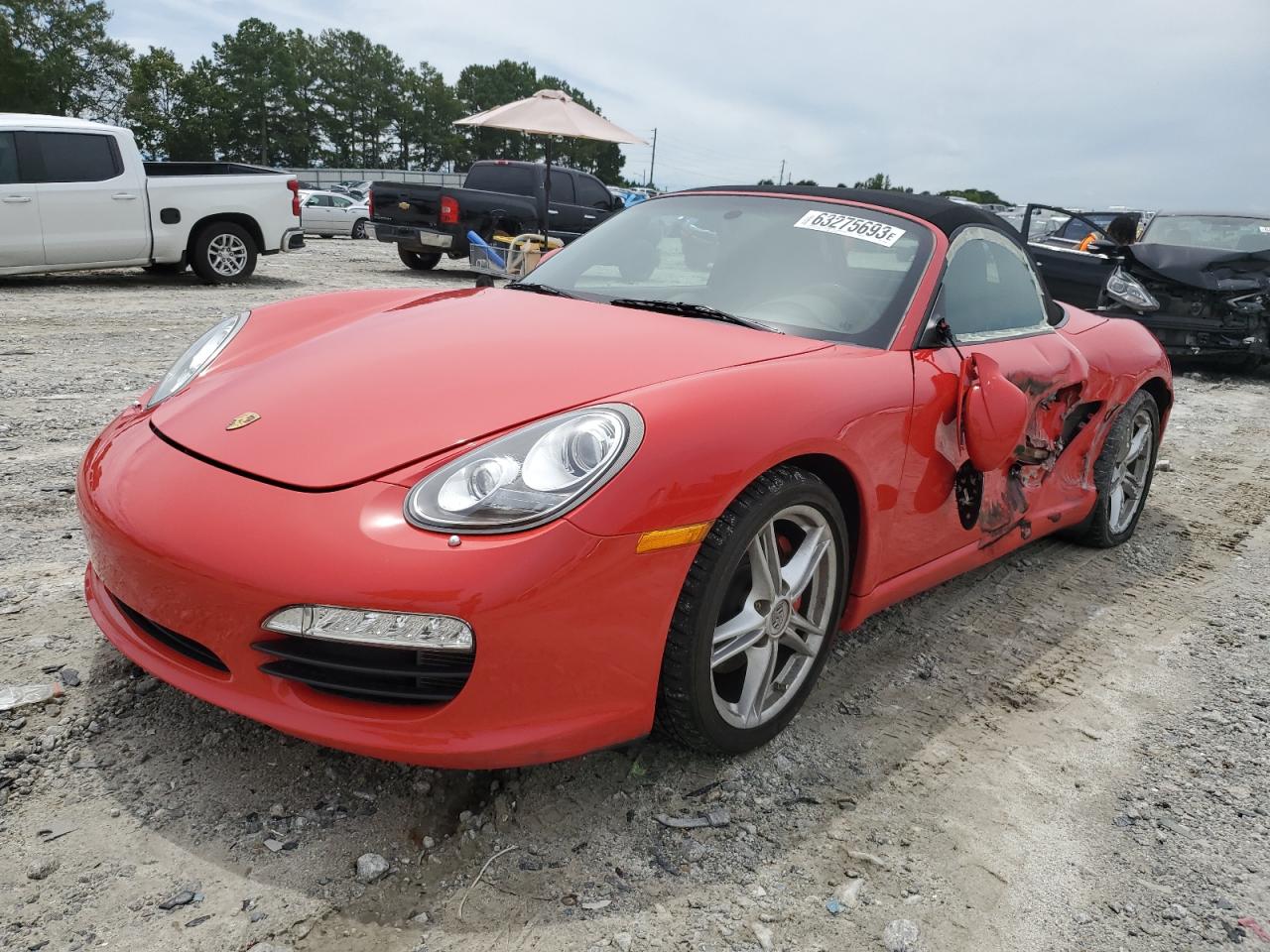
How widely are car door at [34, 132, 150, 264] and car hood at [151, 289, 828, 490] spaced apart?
8.03 m

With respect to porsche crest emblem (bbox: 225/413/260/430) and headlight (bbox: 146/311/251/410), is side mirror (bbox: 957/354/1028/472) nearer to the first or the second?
porsche crest emblem (bbox: 225/413/260/430)

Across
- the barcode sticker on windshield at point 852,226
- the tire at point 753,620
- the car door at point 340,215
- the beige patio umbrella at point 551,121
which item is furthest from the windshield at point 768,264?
the car door at point 340,215

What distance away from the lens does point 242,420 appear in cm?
214

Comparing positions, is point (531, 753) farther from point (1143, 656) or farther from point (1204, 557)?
point (1204, 557)

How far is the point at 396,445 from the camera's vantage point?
196 cm

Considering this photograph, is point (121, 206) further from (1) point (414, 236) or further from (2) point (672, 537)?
(2) point (672, 537)

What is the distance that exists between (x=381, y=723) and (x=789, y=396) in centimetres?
114

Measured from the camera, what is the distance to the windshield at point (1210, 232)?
9164 millimetres

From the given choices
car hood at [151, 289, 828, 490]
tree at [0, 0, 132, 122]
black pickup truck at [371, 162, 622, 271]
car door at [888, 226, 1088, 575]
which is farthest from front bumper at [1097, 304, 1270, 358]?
tree at [0, 0, 132, 122]

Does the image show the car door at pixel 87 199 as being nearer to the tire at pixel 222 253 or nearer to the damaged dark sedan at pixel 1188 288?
the tire at pixel 222 253

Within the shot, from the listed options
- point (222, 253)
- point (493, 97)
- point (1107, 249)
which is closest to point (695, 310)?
point (1107, 249)

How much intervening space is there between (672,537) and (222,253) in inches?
403

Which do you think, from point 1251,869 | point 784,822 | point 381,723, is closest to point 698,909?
point 784,822

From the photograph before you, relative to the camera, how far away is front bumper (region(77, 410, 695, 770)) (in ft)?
5.63
